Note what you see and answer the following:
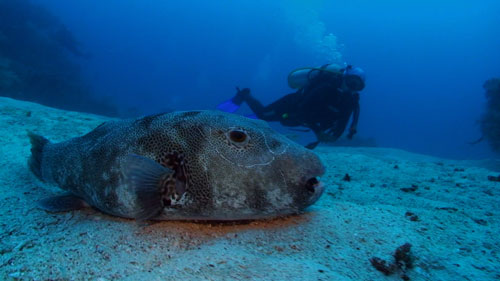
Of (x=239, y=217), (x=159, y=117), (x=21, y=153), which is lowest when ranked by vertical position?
(x=239, y=217)

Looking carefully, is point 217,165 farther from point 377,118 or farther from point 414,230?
point 377,118

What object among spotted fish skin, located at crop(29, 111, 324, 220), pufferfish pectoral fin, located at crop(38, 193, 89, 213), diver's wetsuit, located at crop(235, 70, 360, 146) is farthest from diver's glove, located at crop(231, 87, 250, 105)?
pufferfish pectoral fin, located at crop(38, 193, 89, 213)

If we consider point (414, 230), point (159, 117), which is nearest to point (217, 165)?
point (159, 117)

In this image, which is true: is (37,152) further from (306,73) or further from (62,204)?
(306,73)

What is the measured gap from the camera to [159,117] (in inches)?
103

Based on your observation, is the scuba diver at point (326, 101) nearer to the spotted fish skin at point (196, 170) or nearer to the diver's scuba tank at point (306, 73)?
the diver's scuba tank at point (306, 73)

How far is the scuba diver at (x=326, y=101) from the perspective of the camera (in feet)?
28.9

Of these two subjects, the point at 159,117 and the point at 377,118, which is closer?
the point at 159,117

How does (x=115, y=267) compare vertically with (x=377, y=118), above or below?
below

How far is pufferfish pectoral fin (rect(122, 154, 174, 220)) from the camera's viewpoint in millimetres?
2080

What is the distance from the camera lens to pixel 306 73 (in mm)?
10117

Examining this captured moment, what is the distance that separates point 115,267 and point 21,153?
3.55 meters

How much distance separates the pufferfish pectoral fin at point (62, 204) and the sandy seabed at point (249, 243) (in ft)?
0.16

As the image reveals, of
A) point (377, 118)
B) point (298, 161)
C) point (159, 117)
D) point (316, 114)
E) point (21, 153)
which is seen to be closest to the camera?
point (298, 161)
